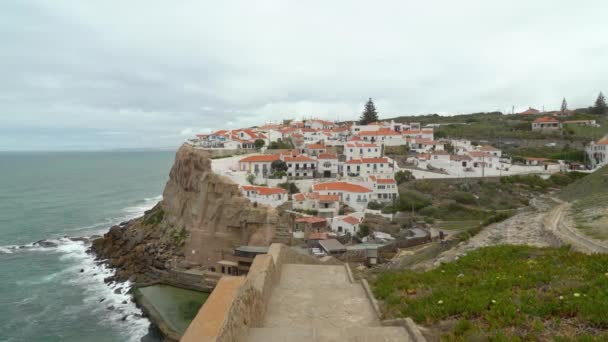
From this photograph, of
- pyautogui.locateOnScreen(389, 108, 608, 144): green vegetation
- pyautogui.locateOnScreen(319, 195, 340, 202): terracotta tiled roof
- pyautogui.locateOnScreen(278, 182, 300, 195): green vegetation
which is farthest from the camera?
pyautogui.locateOnScreen(389, 108, 608, 144): green vegetation

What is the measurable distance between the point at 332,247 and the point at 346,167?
66.7 feet

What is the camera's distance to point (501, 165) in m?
46.8

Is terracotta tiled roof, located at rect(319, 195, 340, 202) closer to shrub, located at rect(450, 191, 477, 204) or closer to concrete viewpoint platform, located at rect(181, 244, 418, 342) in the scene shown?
shrub, located at rect(450, 191, 477, 204)

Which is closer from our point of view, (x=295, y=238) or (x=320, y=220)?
(x=295, y=238)

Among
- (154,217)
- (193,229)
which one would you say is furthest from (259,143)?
(193,229)

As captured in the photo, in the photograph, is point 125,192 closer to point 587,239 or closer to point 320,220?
point 320,220

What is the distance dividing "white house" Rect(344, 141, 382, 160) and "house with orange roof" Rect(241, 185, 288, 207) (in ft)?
51.4

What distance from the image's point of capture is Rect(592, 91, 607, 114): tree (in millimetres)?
84656

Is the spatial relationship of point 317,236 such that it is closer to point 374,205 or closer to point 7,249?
point 374,205

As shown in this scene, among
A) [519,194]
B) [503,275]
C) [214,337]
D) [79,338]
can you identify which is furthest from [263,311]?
[519,194]

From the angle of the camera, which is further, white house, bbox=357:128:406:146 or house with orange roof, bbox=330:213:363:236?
white house, bbox=357:128:406:146

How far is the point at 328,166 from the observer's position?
154ft

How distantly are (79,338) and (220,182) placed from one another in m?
14.5

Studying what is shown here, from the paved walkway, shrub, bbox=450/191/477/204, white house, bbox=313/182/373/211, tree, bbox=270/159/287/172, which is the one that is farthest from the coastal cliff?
the paved walkway
